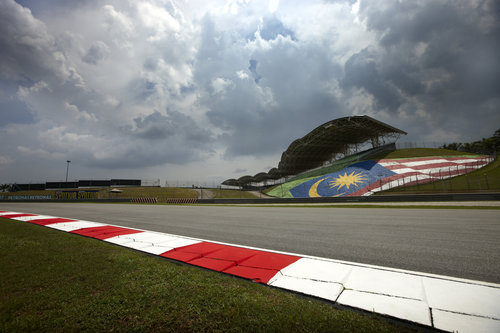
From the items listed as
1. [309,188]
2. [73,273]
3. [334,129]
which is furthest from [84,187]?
[73,273]

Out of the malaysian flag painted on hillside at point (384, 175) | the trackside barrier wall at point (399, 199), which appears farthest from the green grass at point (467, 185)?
the trackside barrier wall at point (399, 199)

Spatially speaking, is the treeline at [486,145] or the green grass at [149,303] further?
the treeline at [486,145]

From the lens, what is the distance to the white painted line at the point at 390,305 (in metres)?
1.90

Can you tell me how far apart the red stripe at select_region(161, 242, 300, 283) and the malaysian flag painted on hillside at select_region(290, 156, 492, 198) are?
29.0 m

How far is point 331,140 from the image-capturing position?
50.2 metres

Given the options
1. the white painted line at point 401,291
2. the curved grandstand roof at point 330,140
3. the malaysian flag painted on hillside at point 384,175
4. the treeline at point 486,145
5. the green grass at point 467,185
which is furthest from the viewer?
the treeline at point 486,145

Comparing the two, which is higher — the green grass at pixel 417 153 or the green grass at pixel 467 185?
the green grass at pixel 417 153

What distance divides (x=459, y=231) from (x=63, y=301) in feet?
25.9

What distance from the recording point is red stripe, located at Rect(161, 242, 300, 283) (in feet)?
10.2

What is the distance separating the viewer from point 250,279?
9.30 feet

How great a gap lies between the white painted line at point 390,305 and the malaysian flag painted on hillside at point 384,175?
2985 centimetres

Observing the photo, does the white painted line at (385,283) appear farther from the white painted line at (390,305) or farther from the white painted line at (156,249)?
the white painted line at (156,249)

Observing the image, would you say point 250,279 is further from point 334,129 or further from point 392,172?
point 334,129

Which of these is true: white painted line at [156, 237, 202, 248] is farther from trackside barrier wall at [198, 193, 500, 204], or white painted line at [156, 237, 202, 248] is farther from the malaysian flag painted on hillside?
the malaysian flag painted on hillside
